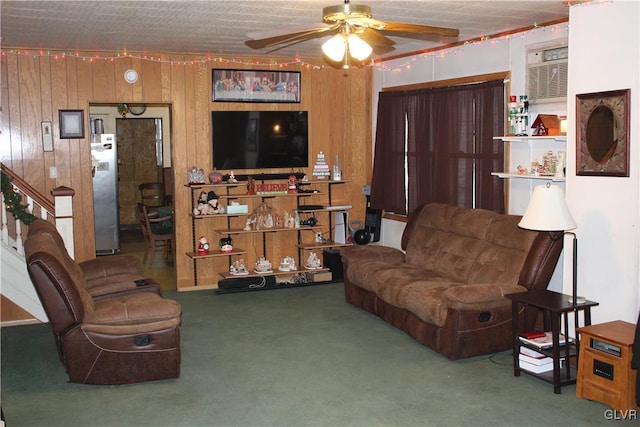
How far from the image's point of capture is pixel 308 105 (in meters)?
7.92

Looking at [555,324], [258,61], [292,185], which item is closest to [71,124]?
[258,61]

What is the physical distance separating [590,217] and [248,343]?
277cm

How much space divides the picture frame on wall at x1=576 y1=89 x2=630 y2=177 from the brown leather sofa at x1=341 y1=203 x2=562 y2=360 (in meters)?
0.58

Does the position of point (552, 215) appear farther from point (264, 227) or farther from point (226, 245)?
point (226, 245)

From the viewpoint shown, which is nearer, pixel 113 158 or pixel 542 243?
pixel 542 243

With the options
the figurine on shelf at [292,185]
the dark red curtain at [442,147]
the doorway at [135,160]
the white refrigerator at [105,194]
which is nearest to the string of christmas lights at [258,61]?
the dark red curtain at [442,147]

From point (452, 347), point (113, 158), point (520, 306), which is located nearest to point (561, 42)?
point (520, 306)

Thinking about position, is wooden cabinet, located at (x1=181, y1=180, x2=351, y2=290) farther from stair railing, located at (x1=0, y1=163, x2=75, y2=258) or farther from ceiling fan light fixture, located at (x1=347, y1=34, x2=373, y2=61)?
ceiling fan light fixture, located at (x1=347, y1=34, x2=373, y2=61)

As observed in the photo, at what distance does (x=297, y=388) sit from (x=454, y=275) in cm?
196

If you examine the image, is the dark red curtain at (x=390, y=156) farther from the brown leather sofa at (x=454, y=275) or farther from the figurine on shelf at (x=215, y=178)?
the figurine on shelf at (x=215, y=178)

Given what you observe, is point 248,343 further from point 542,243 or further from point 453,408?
point 542,243

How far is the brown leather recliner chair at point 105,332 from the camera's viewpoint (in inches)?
170

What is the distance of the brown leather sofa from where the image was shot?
4895mm

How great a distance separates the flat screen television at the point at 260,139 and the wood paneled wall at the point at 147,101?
0.34 feet
